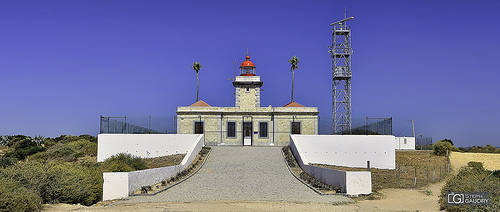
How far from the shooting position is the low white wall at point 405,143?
4061 centimetres

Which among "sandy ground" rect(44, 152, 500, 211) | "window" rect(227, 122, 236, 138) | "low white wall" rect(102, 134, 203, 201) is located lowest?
"sandy ground" rect(44, 152, 500, 211)

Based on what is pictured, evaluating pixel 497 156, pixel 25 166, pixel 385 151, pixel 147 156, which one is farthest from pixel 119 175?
pixel 497 156

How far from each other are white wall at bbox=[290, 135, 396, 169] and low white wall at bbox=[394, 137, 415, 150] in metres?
14.6

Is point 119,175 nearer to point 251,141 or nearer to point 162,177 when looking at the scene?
point 162,177

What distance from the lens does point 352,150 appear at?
88.9 feet

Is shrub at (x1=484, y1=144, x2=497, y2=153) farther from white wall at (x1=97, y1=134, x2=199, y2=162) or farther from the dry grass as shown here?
white wall at (x1=97, y1=134, x2=199, y2=162)

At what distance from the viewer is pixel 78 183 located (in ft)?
47.2

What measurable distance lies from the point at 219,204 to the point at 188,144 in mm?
15896

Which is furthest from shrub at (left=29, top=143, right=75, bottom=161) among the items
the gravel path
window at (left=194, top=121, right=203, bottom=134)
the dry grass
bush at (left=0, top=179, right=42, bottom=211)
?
bush at (left=0, top=179, right=42, bottom=211)

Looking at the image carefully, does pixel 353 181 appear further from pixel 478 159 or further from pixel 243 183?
pixel 478 159

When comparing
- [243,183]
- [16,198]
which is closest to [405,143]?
[243,183]

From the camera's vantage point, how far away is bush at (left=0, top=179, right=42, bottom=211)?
35.7 feet

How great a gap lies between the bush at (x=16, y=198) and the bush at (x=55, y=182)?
839mm

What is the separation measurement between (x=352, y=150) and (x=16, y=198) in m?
20.3
